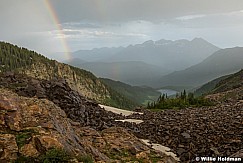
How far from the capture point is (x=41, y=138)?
16.8 m

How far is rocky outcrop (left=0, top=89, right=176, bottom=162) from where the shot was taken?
53.2ft

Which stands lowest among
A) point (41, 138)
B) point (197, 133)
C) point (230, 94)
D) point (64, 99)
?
point (197, 133)

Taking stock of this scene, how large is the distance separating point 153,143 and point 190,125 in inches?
302

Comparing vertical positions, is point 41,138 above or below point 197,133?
above

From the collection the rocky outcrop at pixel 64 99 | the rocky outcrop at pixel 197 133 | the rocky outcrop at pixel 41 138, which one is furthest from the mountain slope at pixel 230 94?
the rocky outcrop at pixel 41 138

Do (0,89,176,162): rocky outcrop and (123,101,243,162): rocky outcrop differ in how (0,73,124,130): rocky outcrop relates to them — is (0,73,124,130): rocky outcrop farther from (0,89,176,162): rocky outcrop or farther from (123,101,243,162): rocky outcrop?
(0,89,176,162): rocky outcrop

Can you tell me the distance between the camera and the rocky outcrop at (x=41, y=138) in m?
16.2

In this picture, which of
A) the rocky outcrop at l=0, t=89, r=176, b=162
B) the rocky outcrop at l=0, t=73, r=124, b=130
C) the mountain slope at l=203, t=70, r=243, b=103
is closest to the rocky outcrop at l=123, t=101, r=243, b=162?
the rocky outcrop at l=0, t=73, r=124, b=130

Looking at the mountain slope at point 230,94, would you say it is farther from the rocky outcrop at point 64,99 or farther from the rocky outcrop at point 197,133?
the rocky outcrop at point 64,99

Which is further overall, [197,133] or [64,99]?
[64,99]

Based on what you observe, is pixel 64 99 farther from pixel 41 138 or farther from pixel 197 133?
pixel 41 138

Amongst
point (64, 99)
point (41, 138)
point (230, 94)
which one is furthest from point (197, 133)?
point (230, 94)

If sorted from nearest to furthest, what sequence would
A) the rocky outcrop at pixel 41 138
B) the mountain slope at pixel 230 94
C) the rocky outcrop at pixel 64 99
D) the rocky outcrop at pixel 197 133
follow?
the rocky outcrop at pixel 41 138, the rocky outcrop at pixel 197 133, the rocky outcrop at pixel 64 99, the mountain slope at pixel 230 94

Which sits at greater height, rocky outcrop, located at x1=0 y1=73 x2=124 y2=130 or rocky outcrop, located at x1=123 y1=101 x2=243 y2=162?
rocky outcrop, located at x1=0 y1=73 x2=124 y2=130
